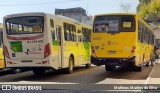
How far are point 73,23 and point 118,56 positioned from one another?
3.79 meters

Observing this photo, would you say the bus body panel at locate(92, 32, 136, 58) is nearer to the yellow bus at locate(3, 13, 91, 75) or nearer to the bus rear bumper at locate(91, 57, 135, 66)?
the bus rear bumper at locate(91, 57, 135, 66)

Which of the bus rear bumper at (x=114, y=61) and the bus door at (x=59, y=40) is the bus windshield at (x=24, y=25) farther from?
the bus rear bumper at (x=114, y=61)

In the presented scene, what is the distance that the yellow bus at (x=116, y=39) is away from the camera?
17203 millimetres

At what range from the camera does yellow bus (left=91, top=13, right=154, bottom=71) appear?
17.2 m

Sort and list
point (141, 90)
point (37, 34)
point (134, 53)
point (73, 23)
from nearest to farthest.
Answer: point (141, 90) → point (37, 34) → point (134, 53) → point (73, 23)

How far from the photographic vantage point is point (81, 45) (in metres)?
21.5

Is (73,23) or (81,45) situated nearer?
(73,23)

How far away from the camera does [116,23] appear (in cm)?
1748

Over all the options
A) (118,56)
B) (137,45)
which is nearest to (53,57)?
(118,56)

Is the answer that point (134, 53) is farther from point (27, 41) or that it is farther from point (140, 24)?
point (27, 41)

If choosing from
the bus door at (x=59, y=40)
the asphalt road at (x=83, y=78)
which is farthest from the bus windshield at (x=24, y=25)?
the asphalt road at (x=83, y=78)

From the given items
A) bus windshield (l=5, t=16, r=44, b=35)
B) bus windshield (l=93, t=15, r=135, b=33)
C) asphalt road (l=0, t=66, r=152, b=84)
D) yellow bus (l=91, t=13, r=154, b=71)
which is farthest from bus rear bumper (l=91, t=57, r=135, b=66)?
bus windshield (l=5, t=16, r=44, b=35)

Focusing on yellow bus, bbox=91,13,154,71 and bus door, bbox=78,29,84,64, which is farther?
bus door, bbox=78,29,84,64

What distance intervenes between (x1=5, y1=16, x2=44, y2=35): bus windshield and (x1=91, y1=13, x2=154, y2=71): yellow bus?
3239mm
